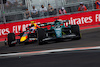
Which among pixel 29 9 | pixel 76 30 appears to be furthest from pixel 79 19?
pixel 76 30

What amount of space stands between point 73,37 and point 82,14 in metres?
6.49

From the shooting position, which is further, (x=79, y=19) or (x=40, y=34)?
(x=79, y=19)

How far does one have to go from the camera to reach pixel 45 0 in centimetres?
1416

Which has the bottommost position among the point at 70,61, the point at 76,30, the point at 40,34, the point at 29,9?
the point at 70,61

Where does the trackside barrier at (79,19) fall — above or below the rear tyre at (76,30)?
above

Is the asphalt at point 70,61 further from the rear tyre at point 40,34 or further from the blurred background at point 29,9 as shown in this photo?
the blurred background at point 29,9

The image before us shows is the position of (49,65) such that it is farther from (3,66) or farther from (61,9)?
(61,9)

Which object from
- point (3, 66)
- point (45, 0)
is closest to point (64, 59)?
point (3, 66)

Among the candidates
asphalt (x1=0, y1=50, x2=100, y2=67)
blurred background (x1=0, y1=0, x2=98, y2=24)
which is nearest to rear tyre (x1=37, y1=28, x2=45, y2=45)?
asphalt (x1=0, y1=50, x2=100, y2=67)

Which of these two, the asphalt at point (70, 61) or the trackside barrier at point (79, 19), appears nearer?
the asphalt at point (70, 61)

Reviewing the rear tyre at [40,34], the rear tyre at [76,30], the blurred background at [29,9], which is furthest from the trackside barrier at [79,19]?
the rear tyre at [40,34]

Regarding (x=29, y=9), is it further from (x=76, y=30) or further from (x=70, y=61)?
(x=70, y=61)

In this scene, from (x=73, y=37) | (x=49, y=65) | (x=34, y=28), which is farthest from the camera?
(x=34, y=28)

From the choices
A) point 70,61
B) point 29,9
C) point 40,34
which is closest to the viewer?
point 70,61
